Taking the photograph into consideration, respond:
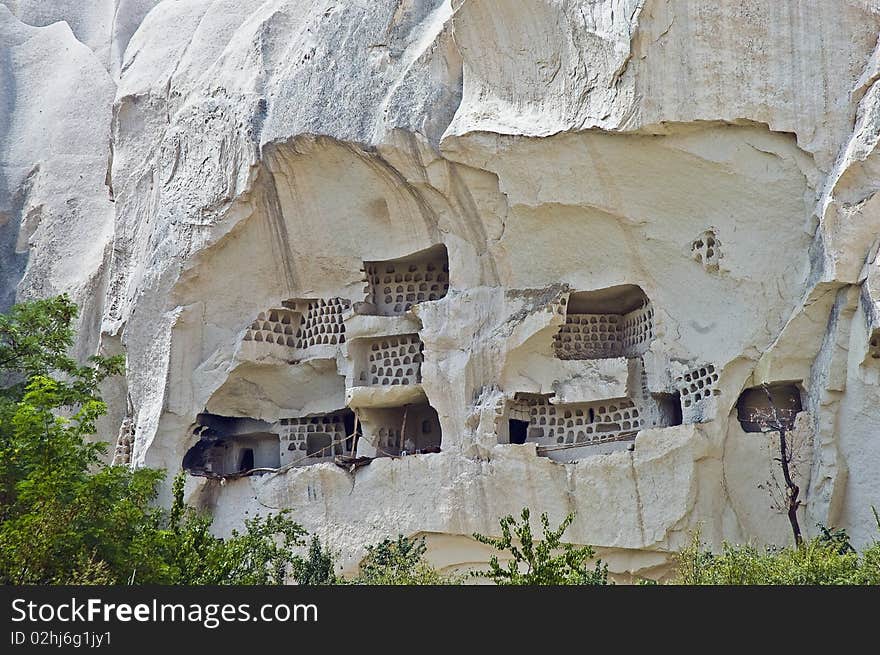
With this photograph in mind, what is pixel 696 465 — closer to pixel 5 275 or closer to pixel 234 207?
pixel 234 207

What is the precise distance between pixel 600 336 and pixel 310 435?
4814 millimetres

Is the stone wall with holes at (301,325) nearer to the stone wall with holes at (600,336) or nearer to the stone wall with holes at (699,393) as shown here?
the stone wall with holes at (600,336)

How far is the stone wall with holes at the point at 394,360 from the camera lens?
2094 cm

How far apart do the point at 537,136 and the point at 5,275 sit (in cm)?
1197

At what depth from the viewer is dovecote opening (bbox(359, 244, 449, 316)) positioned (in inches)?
844

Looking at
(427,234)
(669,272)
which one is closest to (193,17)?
(427,234)

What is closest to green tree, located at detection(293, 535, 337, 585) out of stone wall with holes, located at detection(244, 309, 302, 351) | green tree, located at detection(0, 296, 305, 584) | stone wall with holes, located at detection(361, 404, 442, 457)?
green tree, located at detection(0, 296, 305, 584)

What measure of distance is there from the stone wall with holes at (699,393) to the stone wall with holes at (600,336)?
1333 mm

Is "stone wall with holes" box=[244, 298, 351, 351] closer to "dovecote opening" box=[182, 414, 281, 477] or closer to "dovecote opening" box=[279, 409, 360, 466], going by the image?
"dovecote opening" box=[279, 409, 360, 466]

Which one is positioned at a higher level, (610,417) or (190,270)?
(190,270)

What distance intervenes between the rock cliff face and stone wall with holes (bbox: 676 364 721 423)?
0.16 ft

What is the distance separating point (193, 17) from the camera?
24312 millimetres

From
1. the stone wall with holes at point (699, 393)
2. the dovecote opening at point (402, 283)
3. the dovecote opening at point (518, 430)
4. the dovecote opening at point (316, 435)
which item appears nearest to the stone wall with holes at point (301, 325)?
the dovecote opening at point (402, 283)

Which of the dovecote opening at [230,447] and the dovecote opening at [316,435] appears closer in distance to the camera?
the dovecote opening at [316,435]
